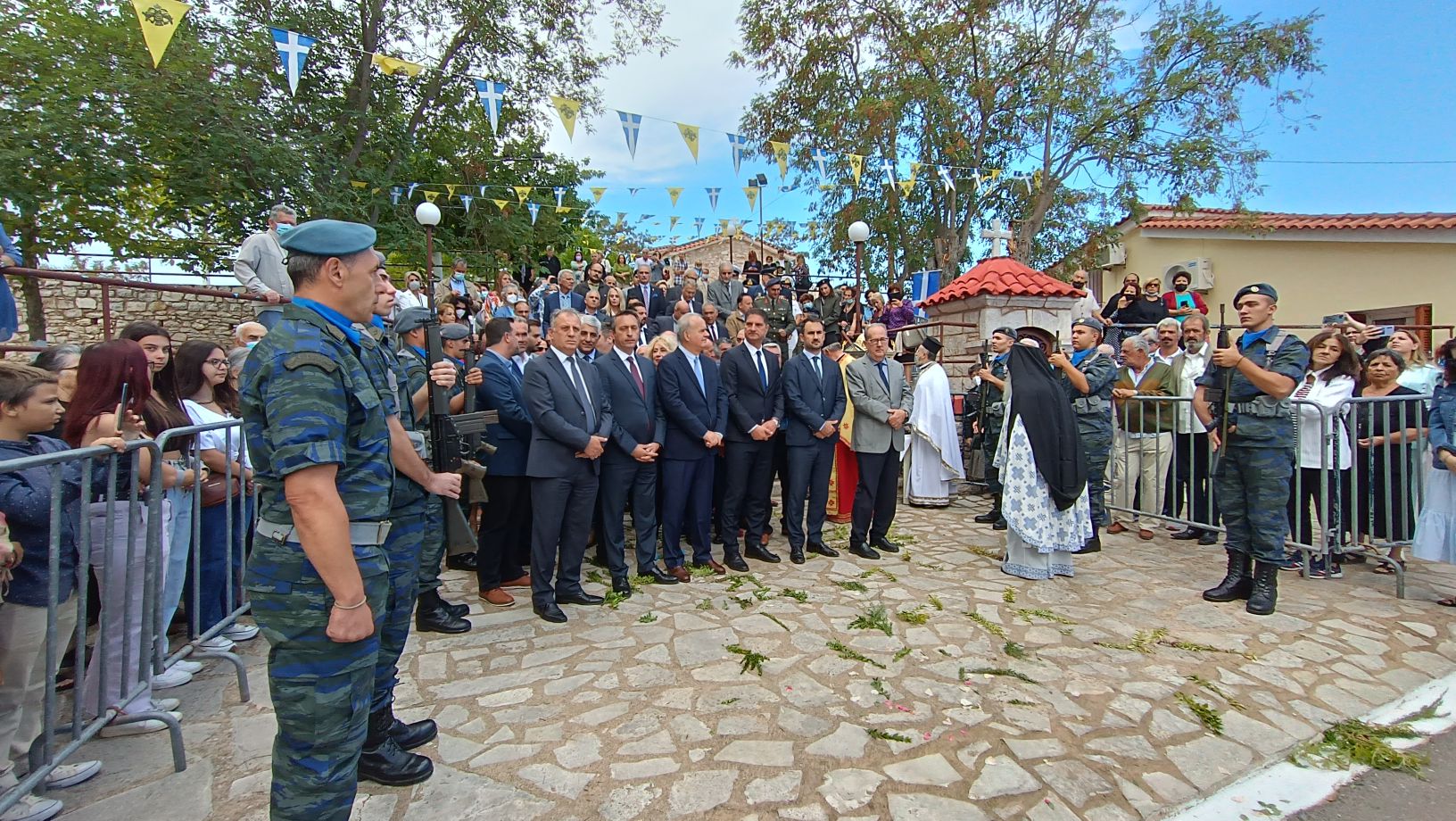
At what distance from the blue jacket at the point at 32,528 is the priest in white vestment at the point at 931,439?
6.63 metres

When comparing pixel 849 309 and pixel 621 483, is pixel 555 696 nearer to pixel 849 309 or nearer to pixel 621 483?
pixel 621 483

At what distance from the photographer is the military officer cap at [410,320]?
397 centimetres

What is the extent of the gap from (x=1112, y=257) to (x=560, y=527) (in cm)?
1935

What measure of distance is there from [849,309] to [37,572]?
11.2 meters

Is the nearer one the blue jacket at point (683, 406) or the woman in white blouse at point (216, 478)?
the woman in white blouse at point (216, 478)

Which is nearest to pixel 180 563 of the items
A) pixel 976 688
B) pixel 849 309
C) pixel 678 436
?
pixel 678 436

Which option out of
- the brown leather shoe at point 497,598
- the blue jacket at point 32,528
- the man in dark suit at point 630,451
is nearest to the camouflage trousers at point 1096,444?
the man in dark suit at point 630,451

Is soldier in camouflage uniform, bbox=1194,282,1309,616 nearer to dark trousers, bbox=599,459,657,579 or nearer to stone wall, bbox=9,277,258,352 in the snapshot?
dark trousers, bbox=599,459,657,579

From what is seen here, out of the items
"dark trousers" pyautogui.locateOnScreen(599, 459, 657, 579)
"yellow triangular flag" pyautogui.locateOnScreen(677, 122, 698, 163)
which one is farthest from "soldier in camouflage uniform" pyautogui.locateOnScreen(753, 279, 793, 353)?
"dark trousers" pyautogui.locateOnScreen(599, 459, 657, 579)

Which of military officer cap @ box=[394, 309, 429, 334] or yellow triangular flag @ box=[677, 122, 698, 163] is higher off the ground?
yellow triangular flag @ box=[677, 122, 698, 163]

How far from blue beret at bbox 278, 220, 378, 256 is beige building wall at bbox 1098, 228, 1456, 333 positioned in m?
17.7

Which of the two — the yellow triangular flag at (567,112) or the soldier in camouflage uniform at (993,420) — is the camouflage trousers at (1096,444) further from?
the yellow triangular flag at (567,112)

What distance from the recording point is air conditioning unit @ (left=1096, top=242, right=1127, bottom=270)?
18.4 meters

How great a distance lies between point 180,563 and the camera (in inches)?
135
